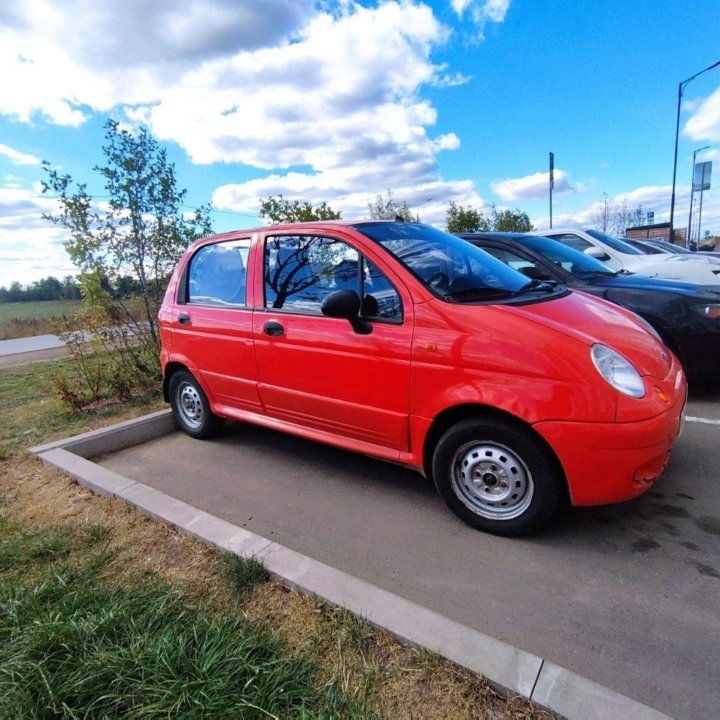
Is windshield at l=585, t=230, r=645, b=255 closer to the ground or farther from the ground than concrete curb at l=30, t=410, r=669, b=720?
farther from the ground

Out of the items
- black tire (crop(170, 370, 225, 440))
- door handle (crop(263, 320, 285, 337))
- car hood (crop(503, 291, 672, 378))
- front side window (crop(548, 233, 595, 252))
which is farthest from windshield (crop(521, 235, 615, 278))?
black tire (crop(170, 370, 225, 440))

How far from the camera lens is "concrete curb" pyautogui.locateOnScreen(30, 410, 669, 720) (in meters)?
1.60

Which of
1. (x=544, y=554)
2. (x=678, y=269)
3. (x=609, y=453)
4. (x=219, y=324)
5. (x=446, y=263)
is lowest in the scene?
(x=544, y=554)

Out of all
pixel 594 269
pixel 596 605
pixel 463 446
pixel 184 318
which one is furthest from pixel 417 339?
pixel 594 269

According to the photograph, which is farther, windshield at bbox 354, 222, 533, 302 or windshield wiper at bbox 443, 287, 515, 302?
windshield at bbox 354, 222, 533, 302

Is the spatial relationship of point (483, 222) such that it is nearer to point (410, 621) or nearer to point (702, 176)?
point (702, 176)

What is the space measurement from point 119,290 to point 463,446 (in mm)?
5659

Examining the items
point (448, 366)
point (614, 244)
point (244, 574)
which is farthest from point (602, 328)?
point (614, 244)

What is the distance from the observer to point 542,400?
2.45 m

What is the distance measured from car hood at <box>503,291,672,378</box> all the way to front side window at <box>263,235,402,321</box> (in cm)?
78

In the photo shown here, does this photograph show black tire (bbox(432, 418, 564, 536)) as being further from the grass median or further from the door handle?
the door handle

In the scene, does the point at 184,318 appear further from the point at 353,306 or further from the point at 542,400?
the point at 542,400

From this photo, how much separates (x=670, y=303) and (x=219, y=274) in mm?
4178

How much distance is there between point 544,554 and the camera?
259 centimetres
